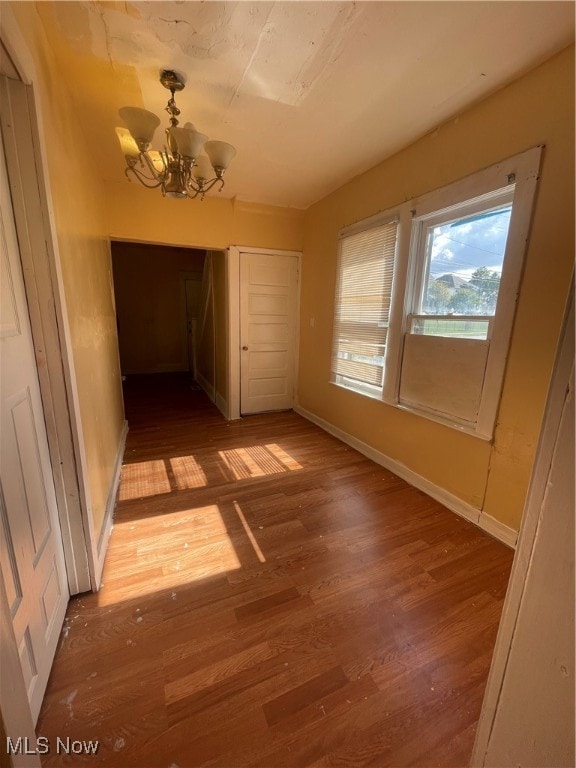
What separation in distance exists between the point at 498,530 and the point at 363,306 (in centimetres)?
205

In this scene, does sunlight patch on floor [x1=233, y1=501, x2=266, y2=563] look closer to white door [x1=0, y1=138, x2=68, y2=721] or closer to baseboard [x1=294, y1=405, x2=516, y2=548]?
white door [x1=0, y1=138, x2=68, y2=721]

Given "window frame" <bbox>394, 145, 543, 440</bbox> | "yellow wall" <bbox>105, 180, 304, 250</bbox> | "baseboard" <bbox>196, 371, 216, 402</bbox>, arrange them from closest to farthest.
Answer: "window frame" <bbox>394, 145, 543, 440</bbox> → "yellow wall" <bbox>105, 180, 304, 250</bbox> → "baseboard" <bbox>196, 371, 216, 402</bbox>

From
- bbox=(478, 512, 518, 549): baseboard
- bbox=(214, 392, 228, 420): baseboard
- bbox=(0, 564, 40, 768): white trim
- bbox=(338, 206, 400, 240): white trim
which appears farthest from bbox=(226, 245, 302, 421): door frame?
bbox=(0, 564, 40, 768): white trim

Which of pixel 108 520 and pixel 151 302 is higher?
pixel 151 302

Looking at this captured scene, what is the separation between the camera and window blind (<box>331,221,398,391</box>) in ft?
8.73

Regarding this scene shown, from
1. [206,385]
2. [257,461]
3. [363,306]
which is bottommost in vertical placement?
[257,461]

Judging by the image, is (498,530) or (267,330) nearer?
(498,530)

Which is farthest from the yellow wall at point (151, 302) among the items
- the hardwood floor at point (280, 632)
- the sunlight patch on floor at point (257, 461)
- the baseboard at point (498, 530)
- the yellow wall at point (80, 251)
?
the baseboard at point (498, 530)

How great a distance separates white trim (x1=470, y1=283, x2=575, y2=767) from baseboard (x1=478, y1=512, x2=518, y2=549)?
1424 millimetres

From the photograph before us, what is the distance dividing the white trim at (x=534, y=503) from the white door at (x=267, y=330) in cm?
353

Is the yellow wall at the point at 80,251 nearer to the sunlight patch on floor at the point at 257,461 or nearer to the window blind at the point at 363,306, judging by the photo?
the sunlight patch on floor at the point at 257,461

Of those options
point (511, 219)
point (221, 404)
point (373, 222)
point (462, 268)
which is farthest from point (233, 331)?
point (511, 219)

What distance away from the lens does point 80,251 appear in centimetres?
173

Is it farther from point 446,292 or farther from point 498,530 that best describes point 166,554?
point 446,292
